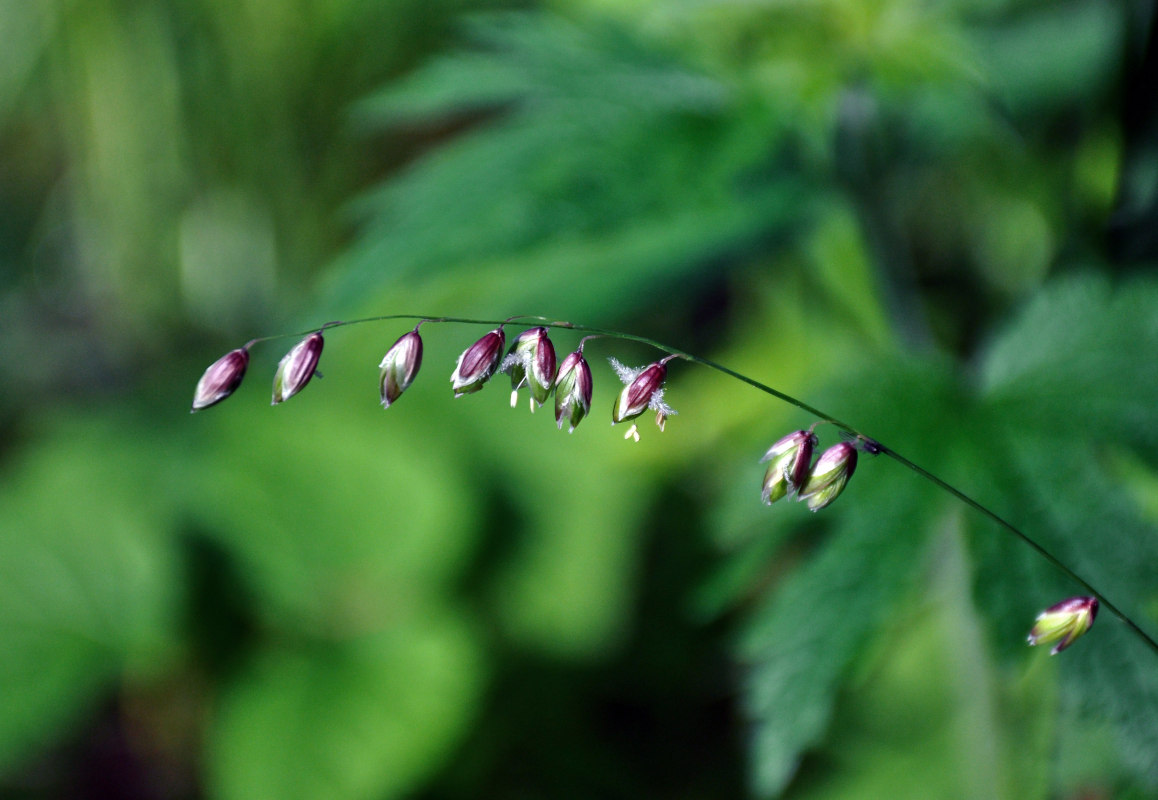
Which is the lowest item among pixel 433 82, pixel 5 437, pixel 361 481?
pixel 5 437

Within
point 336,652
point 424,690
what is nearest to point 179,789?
point 336,652

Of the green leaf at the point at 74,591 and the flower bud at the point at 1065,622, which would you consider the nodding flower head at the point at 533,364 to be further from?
the green leaf at the point at 74,591

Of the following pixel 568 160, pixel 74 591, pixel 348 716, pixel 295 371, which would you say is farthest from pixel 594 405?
pixel 295 371

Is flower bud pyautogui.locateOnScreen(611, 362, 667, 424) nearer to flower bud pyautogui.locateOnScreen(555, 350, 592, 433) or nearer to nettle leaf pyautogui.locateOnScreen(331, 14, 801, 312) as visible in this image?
flower bud pyautogui.locateOnScreen(555, 350, 592, 433)

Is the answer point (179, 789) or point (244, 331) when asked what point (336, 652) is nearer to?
point (179, 789)

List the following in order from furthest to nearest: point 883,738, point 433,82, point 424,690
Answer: point 424,690, point 883,738, point 433,82

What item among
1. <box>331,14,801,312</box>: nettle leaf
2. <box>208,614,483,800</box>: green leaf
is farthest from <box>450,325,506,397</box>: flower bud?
<box>208,614,483,800</box>: green leaf

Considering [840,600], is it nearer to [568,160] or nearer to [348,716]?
[568,160]
